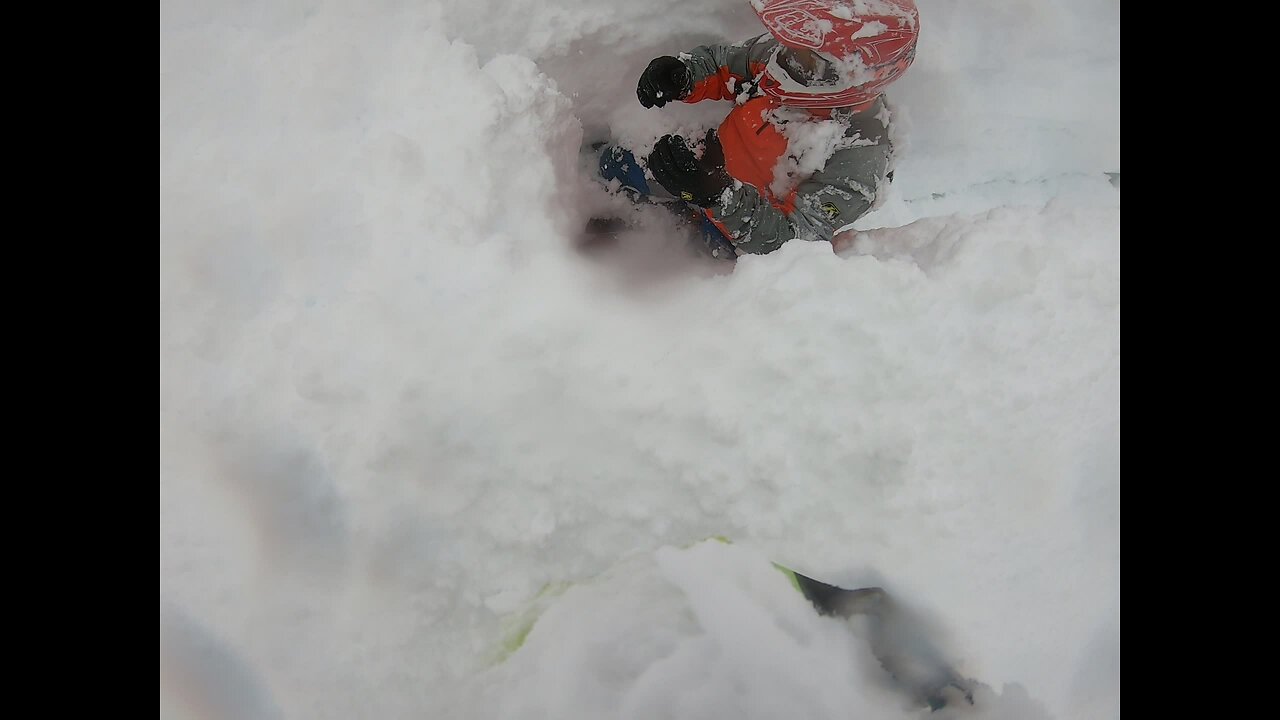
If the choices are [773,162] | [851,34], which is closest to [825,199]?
[773,162]

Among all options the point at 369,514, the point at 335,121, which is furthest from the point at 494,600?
the point at 335,121

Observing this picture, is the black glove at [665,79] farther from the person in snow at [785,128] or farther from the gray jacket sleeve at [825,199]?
the gray jacket sleeve at [825,199]

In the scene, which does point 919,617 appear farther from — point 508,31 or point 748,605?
point 508,31

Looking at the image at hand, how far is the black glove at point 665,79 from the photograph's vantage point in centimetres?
86

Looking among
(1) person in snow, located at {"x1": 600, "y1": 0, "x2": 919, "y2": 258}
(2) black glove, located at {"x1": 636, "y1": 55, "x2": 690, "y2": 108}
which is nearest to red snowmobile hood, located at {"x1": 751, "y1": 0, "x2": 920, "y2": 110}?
(1) person in snow, located at {"x1": 600, "y1": 0, "x2": 919, "y2": 258}

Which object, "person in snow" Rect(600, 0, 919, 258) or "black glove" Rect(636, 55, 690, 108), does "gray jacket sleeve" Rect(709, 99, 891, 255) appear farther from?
"black glove" Rect(636, 55, 690, 108)

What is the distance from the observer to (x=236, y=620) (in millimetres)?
643

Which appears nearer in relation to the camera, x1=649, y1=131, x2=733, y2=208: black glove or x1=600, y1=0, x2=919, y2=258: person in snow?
x1=600, y1=0, x2=919, y2=258: person in snow

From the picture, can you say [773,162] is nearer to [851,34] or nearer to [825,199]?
[825,199]

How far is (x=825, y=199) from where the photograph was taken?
32.9 inches

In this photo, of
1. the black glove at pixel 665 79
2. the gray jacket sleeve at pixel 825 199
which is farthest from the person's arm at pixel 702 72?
the gray jacket sleeve at pixel 825 199

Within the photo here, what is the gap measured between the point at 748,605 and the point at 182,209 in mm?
699

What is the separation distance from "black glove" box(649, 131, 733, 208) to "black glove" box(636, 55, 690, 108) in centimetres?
6

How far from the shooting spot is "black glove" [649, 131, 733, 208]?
0.87 meters
